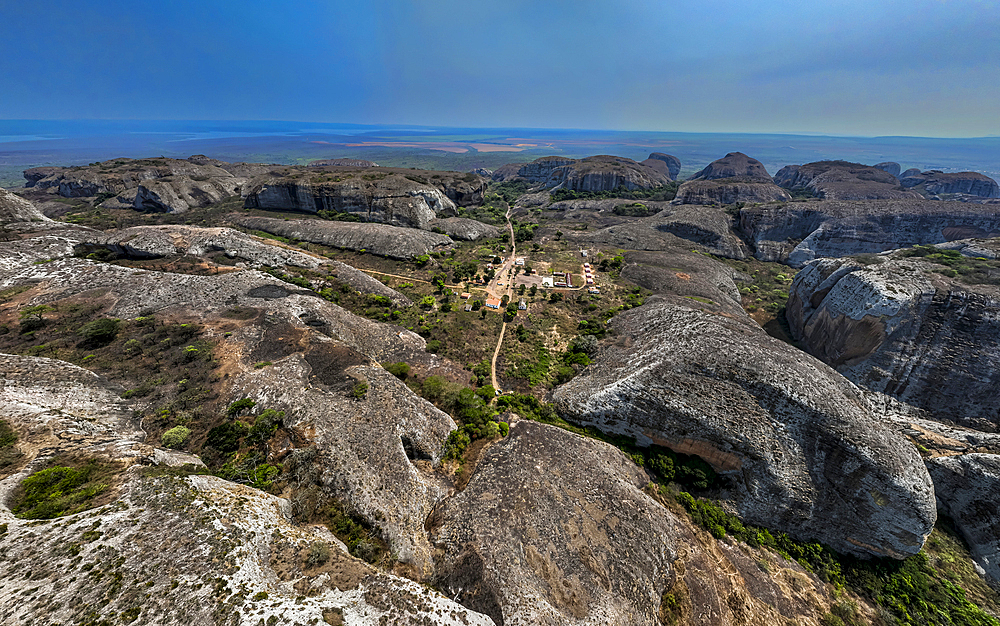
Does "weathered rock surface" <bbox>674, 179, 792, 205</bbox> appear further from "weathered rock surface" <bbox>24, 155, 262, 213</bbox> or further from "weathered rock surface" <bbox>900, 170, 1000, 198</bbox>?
"weathered rock surface" <bbox>24, 155, 262, 213</bbox>

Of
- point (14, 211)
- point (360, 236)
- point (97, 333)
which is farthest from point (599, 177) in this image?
point (14, 211)

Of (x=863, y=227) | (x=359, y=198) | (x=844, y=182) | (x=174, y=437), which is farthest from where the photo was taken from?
(x=844, y=182)

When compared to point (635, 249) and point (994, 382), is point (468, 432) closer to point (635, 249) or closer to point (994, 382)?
point (994, 382)

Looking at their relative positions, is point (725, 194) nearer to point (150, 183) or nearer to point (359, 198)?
point (359, 198)

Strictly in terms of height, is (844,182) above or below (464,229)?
above

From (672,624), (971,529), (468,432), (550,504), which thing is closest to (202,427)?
(468,432)

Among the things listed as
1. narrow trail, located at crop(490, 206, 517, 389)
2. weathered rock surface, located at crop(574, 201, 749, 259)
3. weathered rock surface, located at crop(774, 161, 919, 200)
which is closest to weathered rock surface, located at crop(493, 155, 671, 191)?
narrow trail, located at crop(490, 206, 517, 389)

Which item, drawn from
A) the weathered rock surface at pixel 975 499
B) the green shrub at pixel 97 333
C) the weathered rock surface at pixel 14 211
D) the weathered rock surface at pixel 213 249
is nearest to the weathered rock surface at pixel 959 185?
the weathered rock surface at pixel 975 499
